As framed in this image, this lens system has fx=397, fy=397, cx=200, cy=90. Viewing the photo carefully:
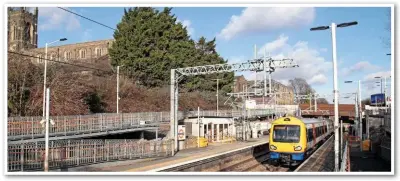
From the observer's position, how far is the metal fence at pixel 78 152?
17.9m

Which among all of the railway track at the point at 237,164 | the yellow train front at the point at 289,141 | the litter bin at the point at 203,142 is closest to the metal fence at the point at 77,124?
the litter bin at the point at 203,142

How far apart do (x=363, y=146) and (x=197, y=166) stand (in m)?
22.2

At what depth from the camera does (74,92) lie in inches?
1292

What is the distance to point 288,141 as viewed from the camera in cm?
2317

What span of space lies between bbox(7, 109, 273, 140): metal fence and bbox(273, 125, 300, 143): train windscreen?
12.0m

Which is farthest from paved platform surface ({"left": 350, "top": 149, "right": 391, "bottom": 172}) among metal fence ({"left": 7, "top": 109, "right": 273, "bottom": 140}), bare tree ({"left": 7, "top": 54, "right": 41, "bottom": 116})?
bare tree ({"left": 7, "top": 54, "right": 41, "bottom": 116})

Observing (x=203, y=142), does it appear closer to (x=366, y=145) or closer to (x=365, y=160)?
(x=365, y=160)

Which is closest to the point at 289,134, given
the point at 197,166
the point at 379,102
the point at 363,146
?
the point at 197,166

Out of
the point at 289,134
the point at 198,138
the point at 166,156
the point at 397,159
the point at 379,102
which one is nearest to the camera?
the point at 397,159

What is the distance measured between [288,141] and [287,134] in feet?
1.40

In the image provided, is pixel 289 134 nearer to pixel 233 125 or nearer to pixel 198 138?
pixel 198 138

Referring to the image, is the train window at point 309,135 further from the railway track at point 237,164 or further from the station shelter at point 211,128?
the station shelter at point 211,128

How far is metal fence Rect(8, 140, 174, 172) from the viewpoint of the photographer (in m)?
17.9

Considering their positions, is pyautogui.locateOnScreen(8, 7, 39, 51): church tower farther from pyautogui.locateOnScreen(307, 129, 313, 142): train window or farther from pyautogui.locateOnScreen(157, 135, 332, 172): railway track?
pyautogui.locateOnScreen(307, 129, 313, 142): train window
